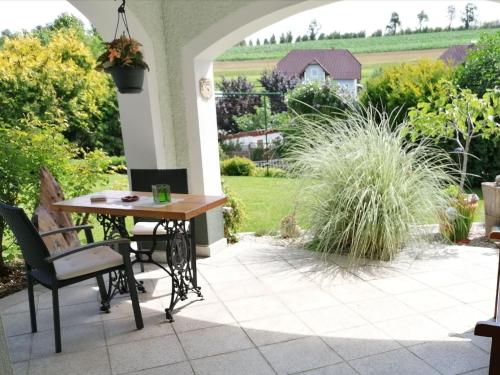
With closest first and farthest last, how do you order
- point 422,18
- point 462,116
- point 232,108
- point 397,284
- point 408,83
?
point 397,284 < point 462,116 < point 408,83 < point 232,108 < point 422,18

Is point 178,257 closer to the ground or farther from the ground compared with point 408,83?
closer to the ground

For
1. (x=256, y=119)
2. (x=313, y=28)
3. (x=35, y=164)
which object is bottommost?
(x=35, y=164)

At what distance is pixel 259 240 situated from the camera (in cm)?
486

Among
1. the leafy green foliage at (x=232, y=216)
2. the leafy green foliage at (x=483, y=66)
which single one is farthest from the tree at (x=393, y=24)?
the leafy green foliage at (x=232, y=216)

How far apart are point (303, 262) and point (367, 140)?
1.31 meters

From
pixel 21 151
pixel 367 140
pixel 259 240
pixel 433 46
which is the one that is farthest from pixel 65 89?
pixel 433 46

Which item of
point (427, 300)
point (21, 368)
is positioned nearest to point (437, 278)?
point (427, 300)

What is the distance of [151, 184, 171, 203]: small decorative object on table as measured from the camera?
10.4 feet

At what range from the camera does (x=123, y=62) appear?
3150 mm

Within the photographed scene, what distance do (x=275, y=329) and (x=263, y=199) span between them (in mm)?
4259

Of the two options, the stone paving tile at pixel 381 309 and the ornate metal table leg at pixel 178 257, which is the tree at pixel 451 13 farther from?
the ornate metal table leg at pixel 178 257

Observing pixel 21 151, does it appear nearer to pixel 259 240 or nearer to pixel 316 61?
pixel 259 240

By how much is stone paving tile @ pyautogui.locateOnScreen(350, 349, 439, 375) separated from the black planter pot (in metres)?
2.39

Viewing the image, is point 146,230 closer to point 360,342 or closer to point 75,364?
point 75,364
